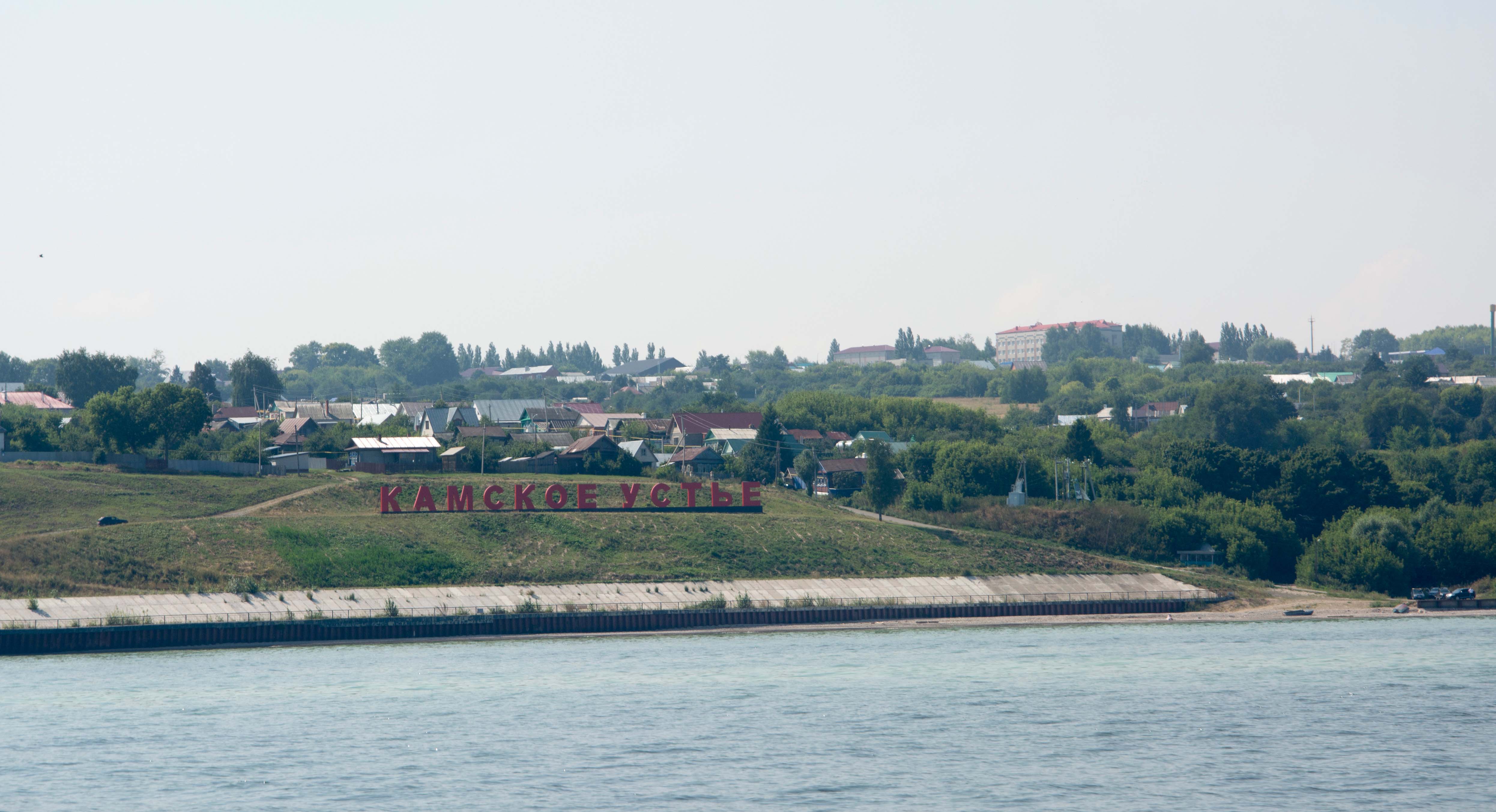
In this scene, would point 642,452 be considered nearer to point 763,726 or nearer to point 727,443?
point 727,443

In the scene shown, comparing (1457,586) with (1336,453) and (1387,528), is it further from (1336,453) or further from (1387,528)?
(1336,453)

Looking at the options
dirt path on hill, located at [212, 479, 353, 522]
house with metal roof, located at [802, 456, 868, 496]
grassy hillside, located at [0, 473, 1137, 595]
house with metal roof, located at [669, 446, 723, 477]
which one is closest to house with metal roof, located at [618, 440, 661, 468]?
house with metal roof, located at [669, 446, 723, 477]

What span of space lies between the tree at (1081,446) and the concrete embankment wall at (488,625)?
48.7 m

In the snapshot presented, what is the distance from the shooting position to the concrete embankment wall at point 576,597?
10181 centimetres

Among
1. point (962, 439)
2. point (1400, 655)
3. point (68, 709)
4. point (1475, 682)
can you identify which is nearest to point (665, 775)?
point (68, 709)

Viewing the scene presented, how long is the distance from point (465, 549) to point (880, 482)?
46.4 m

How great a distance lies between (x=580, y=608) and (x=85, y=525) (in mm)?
39737

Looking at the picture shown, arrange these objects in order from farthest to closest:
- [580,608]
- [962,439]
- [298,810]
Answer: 1. [962,439]
2. [580,608]
3. [298,810]

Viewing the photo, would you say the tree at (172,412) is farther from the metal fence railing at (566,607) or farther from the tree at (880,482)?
the tree at (880,482)

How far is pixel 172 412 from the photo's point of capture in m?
147

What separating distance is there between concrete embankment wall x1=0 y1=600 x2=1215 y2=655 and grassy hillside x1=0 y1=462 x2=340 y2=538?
63.5ft

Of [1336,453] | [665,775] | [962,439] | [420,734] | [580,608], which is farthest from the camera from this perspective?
[962,439]

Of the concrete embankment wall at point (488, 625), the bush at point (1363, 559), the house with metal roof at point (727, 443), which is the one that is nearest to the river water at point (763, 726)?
the concrete embankment wall at point (488, 625)

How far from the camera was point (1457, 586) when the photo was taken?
429ft
